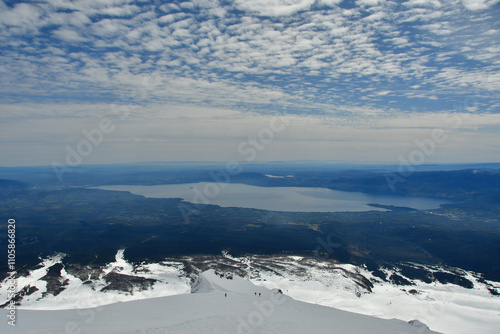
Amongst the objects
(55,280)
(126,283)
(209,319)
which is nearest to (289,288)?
(209,319)

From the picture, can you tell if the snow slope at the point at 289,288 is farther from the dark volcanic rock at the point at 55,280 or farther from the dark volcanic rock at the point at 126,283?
the dark volcanic rock at the point at 55,280

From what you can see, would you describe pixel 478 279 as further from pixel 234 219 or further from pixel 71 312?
pixel 234 219

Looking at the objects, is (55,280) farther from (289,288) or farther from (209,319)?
(289,288)

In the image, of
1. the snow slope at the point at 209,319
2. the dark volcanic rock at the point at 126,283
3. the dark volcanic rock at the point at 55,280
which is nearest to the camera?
the snow slope at the point at 209,319

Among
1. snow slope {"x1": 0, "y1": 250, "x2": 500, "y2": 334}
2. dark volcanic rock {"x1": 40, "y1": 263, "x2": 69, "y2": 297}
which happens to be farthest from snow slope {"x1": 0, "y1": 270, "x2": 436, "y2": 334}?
dark volcanic rock {"x1": 40, "y1": 263, "x2": 69, "y2": 297}

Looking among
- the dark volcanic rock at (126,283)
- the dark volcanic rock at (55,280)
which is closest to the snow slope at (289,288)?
the dark volcanic rock at (126,283)

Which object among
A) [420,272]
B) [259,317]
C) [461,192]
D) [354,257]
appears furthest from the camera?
[461,192]

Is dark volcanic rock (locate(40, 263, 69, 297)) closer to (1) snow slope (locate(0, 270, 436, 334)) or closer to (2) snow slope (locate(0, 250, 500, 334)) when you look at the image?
(2) snow slope (locate(0, 250, 500, 334))

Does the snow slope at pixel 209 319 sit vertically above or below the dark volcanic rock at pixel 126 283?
below

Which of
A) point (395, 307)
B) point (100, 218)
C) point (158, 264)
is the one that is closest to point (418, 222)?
point (395, 307)
